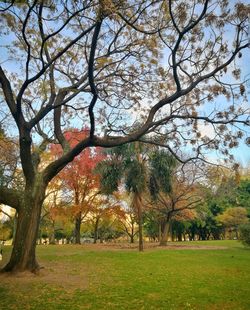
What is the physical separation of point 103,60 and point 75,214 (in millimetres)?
22162

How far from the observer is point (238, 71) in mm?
11133

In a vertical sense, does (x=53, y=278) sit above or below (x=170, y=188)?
below

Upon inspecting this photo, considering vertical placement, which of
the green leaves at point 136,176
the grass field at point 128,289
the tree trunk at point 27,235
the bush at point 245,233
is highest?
the green leaves at point 136,176

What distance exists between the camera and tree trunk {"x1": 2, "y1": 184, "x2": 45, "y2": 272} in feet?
39.4

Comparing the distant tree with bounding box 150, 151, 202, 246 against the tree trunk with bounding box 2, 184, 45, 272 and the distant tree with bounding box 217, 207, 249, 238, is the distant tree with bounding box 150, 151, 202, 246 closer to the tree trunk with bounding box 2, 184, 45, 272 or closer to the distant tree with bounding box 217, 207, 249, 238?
the distant tree with bounding box 217, 207, 249, 238

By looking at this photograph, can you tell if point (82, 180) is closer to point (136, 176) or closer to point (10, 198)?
point (136, 176)

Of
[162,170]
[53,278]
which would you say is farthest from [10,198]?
[162,170]

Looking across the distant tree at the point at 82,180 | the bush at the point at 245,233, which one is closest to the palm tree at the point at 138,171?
the bush at the point at 245,233

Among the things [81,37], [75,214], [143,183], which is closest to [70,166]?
[75,214]

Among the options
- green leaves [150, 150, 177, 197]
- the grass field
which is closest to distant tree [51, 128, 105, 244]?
green leaves [150, 150, 177, 197]

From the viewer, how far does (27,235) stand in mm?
12188

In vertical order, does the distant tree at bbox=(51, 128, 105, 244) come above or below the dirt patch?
above

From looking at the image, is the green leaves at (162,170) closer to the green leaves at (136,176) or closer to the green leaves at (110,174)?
the green leaves at (136,176)

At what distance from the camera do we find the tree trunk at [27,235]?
12.0 meters
